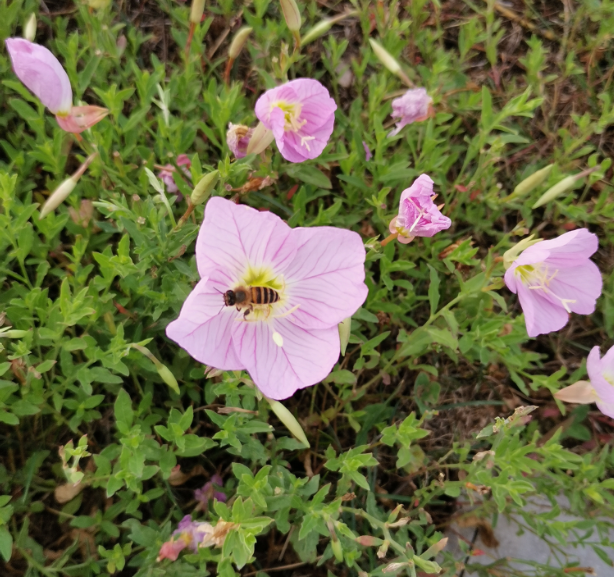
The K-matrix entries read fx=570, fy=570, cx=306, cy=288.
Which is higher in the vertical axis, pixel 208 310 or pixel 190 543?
pixel 208 310

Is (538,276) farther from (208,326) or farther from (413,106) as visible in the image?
(208,326)

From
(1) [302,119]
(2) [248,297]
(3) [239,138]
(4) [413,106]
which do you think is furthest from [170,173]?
(4) [413,106]

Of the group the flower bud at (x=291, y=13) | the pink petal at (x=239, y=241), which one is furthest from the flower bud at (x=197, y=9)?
the pink petal at (x=239, y=241)

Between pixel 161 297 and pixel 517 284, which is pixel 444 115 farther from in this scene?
pixel 161 297

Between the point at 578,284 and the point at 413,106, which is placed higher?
the point at 413,106

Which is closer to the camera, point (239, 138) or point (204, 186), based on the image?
point (204, 186)

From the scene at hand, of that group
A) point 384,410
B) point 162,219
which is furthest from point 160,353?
point 384,410

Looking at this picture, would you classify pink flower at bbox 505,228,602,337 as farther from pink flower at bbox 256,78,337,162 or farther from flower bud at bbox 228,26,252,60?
flower bud at bbox 228,26,252,60
